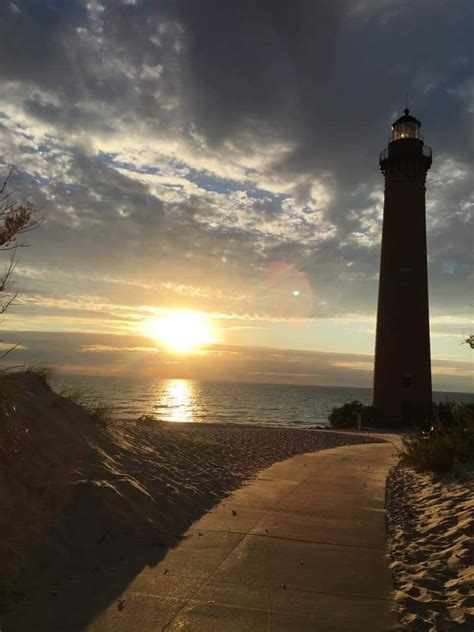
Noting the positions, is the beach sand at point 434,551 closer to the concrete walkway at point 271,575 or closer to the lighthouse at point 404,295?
the concrete walkway at point 271,575

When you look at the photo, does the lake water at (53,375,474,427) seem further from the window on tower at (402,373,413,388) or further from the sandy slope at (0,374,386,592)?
the window on tower at (402,373,413,388)

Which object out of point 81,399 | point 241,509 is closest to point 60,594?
point 241,509

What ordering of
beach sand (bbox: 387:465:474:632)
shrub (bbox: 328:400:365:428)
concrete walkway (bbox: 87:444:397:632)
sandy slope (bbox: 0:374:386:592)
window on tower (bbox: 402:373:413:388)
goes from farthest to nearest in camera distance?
shrub (bbox: 328:400:365:428)
window on tower (bbox: 402:373:413:388)
sandy slope (bbox: 0:374:386:592)
beach sand (bbox: 387:465:474:632)
concrete walkway (bbox: 87:444:397:632)

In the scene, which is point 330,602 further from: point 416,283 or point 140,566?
point 416,283

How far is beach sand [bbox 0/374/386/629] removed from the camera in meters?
5.15

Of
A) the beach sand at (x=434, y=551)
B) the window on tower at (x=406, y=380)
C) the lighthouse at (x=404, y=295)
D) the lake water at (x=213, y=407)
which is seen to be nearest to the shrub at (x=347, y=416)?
the lighthouse at (x=404, y=295)

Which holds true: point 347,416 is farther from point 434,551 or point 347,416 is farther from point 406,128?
point 434,551

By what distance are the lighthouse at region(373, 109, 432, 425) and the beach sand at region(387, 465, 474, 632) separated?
790 inches

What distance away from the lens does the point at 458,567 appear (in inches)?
211

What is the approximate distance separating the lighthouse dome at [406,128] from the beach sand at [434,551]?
26.0m

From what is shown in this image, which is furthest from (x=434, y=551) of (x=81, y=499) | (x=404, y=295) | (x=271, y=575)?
(x=404, y=295)

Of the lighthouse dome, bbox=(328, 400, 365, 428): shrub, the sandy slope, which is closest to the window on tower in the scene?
bbox=(328, 400, 365, 428): shrub

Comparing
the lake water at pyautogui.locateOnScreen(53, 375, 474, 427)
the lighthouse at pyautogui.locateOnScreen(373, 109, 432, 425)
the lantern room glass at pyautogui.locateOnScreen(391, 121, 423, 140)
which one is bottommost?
the lake water at pyautogui.locateOnScreen(53, 375, 474, 427)

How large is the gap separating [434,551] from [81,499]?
14.7ft
